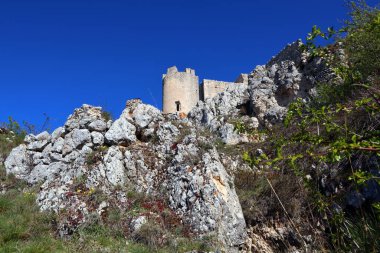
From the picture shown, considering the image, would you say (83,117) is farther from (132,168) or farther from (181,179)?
(181,179)

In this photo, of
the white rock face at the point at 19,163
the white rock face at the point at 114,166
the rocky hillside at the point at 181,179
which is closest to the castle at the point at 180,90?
the rocky hillside at the point at 181,179

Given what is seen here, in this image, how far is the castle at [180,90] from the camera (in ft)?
78.7

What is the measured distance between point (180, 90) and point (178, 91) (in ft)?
0.52

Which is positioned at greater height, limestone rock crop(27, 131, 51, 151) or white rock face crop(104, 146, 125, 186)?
limestone rock crop(27, 131, 51, 151)

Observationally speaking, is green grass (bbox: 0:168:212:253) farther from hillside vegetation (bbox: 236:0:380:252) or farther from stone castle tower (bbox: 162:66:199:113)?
stone castle tower (bbox: 162:66:199:113)

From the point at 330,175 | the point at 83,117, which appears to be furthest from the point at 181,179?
the point at 83,117

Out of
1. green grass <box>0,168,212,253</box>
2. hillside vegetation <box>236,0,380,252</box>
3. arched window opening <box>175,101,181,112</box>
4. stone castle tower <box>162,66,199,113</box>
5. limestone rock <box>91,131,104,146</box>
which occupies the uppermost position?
stone castle tower <box>162,66,199,113</box>

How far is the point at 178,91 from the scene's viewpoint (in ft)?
79.3

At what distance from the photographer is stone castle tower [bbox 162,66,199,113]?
2397cm

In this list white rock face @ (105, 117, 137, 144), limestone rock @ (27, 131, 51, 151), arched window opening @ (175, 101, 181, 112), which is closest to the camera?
white rock face @ (105, 117, 137, 144)

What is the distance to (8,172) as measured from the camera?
9375 mm

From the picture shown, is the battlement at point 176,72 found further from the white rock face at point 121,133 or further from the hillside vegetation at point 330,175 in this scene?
the white rock face at point 121,133

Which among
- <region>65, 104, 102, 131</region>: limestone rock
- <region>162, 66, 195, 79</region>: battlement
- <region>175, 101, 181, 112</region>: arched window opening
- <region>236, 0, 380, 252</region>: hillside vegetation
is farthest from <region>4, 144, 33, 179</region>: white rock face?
<region>162, 66, 195, 79</region>: battlement

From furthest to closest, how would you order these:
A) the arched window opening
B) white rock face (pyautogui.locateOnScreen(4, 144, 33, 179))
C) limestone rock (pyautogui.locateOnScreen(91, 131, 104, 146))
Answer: the arched window opening
white rock face (pyautogui.locateOnScreen(4, 144, 33, 179))
limestone rock (pyautogui.locateOnScreen(91, 131, 104, 146))
